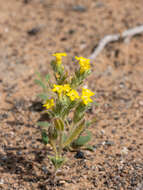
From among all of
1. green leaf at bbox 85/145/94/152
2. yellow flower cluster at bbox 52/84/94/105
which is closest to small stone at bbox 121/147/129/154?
green leaf at bbox 85/145/94/152

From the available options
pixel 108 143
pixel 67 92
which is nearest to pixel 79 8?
pixel 108 143

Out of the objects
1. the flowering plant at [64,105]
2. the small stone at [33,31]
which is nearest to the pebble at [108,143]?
the flowering plant at [64,105]

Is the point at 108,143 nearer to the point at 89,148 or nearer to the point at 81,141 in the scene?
the point at 89,148

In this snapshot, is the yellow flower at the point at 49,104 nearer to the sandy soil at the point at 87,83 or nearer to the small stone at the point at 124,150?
the sandy soil at the point at 87,83

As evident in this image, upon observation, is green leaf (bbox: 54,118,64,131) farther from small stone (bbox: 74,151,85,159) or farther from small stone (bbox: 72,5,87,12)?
small stone (bbox: 72,5,87,12)

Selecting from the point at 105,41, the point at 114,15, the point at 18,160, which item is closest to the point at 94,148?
the point at 18,160

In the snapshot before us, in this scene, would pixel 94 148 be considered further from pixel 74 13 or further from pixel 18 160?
pixel 74 13

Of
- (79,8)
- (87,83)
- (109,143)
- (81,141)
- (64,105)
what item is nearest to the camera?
(64,105)
